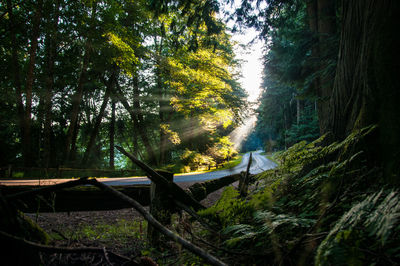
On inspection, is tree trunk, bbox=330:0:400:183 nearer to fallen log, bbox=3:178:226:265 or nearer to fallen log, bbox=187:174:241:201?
fallen log, bbox=3:178:226:265

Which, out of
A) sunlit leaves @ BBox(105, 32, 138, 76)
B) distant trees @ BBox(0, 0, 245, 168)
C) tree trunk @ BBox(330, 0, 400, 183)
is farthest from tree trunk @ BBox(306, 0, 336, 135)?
sunlit leaves @ BBox(105, 32, 138, 76)

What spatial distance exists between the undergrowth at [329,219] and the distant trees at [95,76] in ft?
16.5

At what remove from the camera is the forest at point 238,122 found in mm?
1082

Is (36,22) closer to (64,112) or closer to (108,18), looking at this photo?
(108,18)

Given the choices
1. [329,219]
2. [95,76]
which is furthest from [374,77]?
[95,76]

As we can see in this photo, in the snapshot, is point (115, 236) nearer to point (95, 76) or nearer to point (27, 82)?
point (27, 82)

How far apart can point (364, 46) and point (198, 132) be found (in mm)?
20465

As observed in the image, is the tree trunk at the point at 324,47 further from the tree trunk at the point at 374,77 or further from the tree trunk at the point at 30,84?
the tree trunk at the point at 30,84

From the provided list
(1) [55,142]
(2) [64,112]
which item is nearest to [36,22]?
(2) [64,112]

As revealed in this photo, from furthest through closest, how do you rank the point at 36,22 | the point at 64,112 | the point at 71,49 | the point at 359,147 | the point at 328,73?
the point at 64,112 → the point at 71,49 → the point at 36,22 → the point at 328,73 → the point at 359,147

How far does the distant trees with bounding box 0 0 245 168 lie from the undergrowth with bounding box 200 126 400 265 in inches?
198

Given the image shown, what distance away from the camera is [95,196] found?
264 centimetres

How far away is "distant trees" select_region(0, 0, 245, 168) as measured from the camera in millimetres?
12297

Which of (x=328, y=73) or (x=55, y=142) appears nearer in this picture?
(x=328, y=73)
